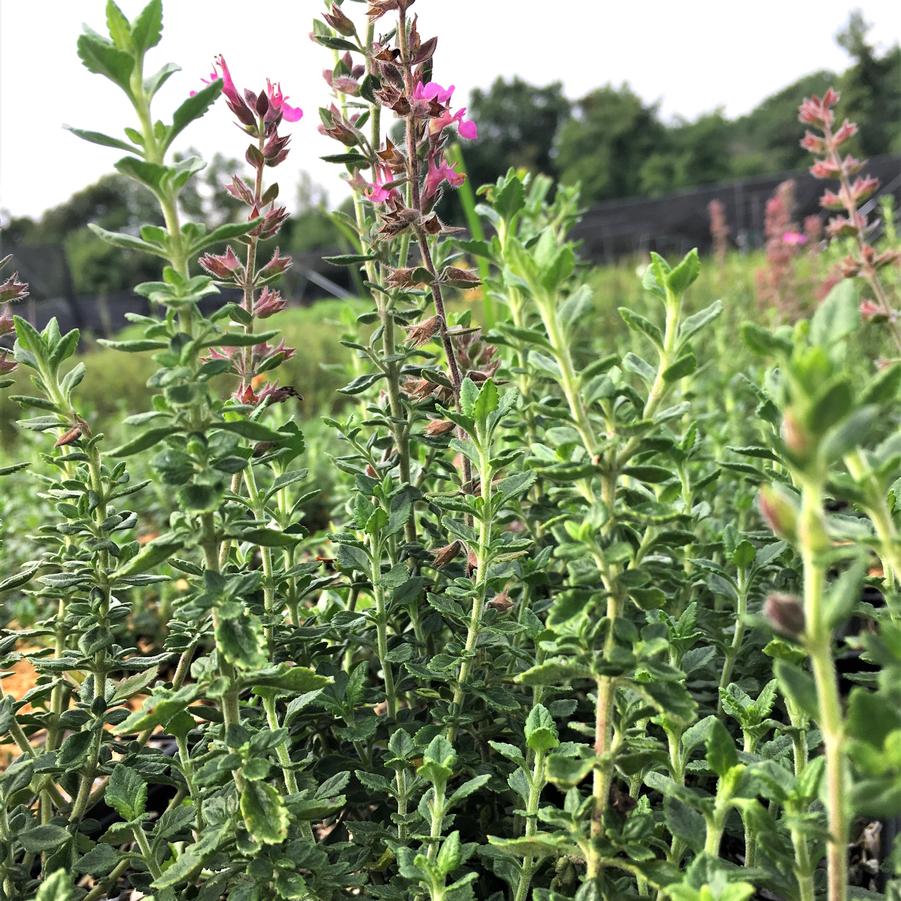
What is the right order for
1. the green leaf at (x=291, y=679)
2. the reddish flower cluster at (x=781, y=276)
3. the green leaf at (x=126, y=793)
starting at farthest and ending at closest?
the reddish flower cluster at (x=781, y=276) < the green leaf at (x=126, y=793) < the green leaf at (x=291, y=679)

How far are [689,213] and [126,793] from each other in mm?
23183

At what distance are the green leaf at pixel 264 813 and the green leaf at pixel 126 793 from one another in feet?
0.67

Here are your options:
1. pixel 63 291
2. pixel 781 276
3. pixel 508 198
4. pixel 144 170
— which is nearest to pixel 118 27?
pixel 144 170

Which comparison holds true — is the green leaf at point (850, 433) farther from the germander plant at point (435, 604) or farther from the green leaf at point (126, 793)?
the green leaf at point (126, 793)

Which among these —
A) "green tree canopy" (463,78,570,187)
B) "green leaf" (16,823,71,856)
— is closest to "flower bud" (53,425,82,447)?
"green leaf" (16,823,71,856)

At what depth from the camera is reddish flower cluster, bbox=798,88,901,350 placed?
217 centimetres

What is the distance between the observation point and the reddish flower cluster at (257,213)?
1214 mm

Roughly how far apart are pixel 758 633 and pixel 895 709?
0.74 metres

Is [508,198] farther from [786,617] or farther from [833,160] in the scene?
[833,160]

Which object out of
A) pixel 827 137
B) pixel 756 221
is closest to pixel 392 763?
pixel 827 137

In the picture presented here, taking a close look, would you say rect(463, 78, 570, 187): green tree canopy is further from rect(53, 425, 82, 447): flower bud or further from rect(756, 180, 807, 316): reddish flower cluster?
rect(53, 425, 82, 447): flower bud

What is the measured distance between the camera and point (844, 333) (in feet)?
1.94

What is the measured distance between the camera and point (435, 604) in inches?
43.8

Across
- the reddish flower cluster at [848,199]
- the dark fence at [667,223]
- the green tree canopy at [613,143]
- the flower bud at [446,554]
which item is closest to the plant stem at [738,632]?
the flower bud at [446,554]
